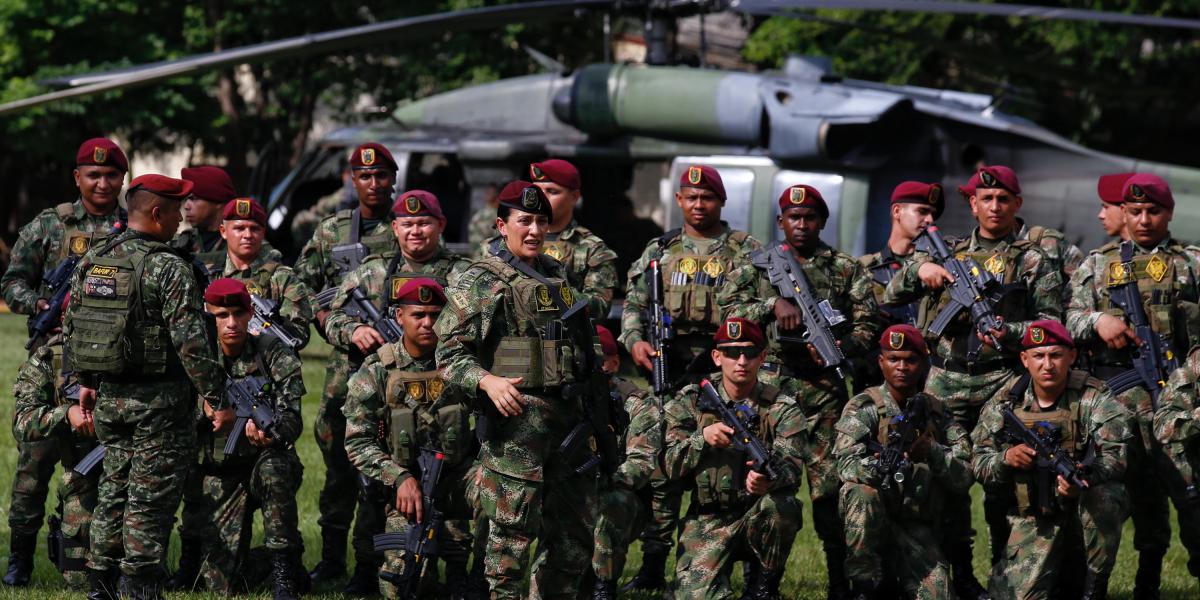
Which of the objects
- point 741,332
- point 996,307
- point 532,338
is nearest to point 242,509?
point 532,338

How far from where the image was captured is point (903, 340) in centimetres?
741

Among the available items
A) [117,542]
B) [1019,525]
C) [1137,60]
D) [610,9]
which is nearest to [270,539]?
[117,542]

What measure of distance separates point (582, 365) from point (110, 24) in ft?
69.6

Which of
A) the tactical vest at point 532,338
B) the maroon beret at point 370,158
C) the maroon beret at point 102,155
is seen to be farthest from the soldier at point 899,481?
the maroon beret at point 102,155

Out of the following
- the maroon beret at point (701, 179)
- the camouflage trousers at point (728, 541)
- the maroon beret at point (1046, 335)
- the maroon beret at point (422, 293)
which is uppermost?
the maroon beret at point (701, 179)

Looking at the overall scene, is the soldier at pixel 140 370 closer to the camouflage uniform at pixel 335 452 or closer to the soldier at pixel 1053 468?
the camouflage uniform at pixel 335 452

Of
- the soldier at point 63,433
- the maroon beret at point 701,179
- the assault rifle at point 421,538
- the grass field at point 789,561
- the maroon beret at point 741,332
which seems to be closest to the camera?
the assault rifle at point 421,538

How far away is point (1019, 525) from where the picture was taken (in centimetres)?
739

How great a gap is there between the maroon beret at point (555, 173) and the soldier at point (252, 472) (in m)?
1.54

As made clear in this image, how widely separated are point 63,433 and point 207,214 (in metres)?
1.46

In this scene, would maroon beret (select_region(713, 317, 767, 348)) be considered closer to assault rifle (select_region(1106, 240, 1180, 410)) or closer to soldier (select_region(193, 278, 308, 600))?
assault rifle (select_region(1106, 240, 1180, 410))

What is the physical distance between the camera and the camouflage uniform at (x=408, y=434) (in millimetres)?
7277

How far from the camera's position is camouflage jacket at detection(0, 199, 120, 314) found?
8.20m

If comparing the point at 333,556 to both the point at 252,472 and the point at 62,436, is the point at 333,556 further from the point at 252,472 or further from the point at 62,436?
the point at 62,436
